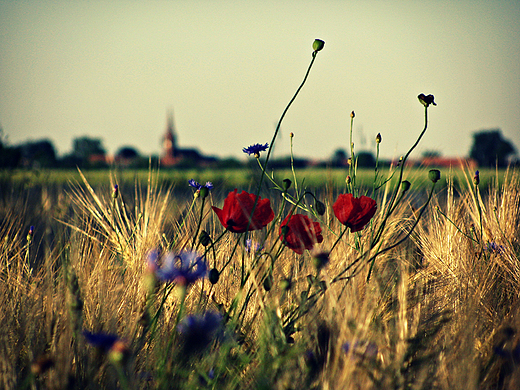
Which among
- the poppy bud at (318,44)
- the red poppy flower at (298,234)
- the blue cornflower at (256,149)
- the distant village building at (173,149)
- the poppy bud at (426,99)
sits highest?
the distant village building at (173,149)

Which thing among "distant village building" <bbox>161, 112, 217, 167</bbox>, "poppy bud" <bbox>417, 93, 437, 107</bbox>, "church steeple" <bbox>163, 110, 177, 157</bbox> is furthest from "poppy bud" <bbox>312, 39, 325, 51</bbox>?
"church steeple" <bbox>163, 110, 177, 157</bbox>

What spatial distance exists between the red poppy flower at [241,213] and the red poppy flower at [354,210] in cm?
19

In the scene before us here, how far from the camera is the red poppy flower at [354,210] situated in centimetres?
103

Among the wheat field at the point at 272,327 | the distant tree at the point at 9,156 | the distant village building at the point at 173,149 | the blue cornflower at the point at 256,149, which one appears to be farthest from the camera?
the distant village building at the point at 173,149

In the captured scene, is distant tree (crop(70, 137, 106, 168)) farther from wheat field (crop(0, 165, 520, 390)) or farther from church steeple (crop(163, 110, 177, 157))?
church steeple (crop(163, 110, 177, 157))

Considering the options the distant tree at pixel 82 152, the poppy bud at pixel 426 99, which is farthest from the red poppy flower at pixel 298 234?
the distant tree at pixel 82 152

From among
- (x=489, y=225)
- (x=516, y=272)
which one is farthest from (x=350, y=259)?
(x=489, y=225)

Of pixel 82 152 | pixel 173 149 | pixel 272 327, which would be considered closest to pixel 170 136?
pixel 173 149

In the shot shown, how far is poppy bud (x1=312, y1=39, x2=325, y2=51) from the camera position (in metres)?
0.94

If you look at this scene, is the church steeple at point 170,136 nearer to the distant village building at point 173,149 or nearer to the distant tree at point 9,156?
the distant village building at point 173,149

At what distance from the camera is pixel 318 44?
0.95 m

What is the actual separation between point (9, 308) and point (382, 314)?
99cm

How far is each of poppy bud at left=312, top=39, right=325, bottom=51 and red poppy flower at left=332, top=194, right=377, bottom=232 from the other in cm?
38

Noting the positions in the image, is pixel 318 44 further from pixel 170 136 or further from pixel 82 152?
pixel 170 136
